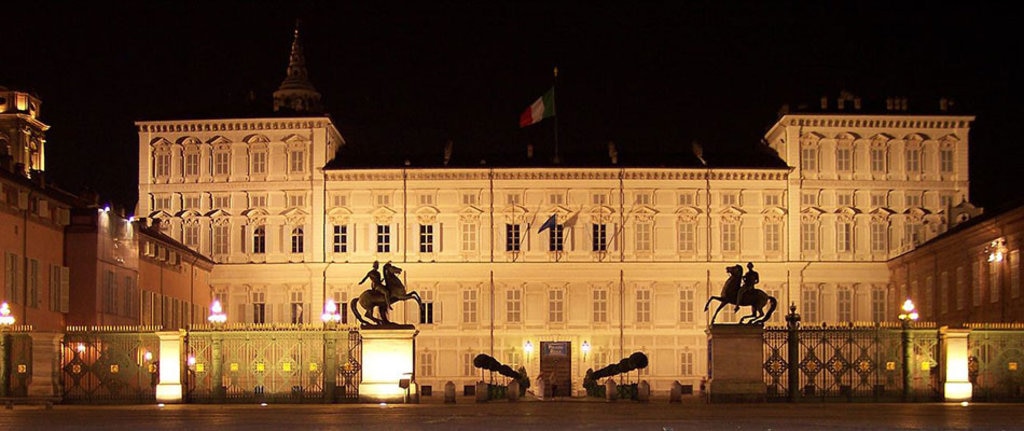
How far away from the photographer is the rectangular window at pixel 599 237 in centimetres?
8188

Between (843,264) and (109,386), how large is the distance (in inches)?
1809

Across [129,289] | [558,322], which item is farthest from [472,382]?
[129,289]

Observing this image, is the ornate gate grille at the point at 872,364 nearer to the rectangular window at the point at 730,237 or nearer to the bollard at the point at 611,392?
Result: the bollard at the point at 611,392

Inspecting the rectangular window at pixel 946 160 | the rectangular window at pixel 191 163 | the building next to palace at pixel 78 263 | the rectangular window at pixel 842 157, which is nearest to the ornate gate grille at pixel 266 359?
the building next to palace at pixel 78 263

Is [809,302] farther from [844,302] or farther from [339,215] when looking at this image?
[339,215]

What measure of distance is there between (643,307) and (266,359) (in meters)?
38.7

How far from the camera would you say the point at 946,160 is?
82.1 meters

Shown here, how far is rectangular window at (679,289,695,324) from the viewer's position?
81125 millimetres

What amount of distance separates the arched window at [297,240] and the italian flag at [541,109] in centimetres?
1265

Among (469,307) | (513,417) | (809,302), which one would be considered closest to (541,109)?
(469,307)

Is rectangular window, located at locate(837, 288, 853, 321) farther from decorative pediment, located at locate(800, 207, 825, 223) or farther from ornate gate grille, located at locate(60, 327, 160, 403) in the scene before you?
ornate gate grille, located at locate(60, 327, 160, 403)

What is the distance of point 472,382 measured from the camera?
79.1 m

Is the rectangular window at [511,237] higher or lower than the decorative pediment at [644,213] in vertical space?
lower

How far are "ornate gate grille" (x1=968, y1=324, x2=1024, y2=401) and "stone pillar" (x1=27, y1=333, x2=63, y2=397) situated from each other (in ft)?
81.1
